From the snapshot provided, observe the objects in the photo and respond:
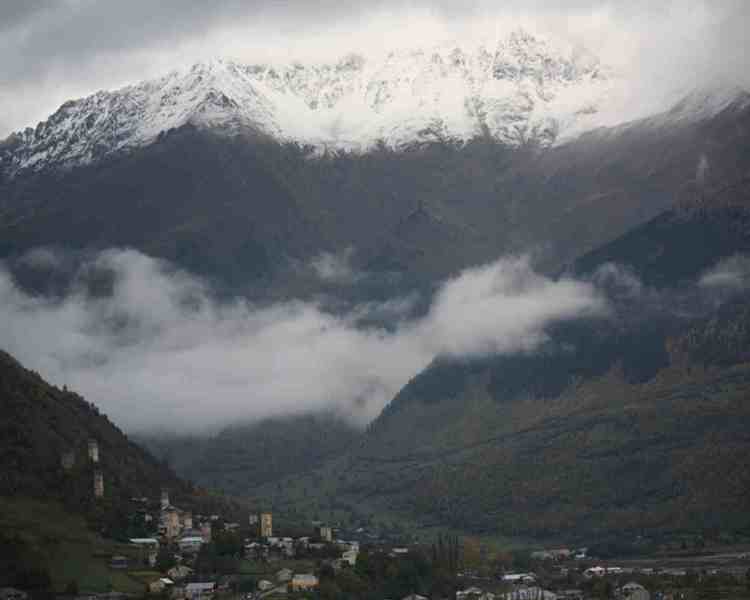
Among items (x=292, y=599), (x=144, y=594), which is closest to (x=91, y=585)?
(x=144, y=594)

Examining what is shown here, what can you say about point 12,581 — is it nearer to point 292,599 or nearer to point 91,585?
point 91,585

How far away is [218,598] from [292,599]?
6.76m

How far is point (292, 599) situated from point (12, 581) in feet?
84.0

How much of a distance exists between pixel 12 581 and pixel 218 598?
1968cm

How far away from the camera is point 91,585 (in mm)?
197750

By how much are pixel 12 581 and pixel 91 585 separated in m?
9.71

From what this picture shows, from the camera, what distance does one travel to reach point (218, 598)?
654 feet

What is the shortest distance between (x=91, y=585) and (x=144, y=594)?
5199mm

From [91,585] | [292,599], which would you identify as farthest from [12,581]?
[292,599]

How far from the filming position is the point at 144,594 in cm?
19625

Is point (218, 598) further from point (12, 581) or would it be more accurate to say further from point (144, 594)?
point (12, 581)

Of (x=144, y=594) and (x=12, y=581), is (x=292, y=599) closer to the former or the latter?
(x=144, y=594)

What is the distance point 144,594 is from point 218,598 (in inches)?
280

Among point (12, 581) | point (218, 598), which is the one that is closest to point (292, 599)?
point (218, 598)
